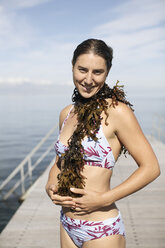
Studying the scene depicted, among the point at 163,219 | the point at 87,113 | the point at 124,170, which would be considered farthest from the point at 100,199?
the point at 124,170

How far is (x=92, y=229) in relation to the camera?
5.48 ft

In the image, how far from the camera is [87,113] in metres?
1.73

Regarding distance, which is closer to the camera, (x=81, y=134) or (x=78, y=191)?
(x=78, y=191)

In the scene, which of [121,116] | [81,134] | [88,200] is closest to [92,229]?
[88,200]

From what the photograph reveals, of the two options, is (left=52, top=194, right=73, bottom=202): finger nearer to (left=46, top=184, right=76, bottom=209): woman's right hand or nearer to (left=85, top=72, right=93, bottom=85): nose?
(left=46, top=184, right=76, bottom=209): woman's right hand

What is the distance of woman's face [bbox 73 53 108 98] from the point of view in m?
1.63

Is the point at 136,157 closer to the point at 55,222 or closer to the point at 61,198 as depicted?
the point at 61,198

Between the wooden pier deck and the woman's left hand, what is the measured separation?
271 centimetres

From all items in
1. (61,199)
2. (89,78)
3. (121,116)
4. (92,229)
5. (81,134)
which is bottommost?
(92,229)

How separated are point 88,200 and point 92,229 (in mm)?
253

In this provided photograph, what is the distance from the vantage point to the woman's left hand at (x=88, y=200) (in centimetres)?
154

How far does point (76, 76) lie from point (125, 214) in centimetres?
393

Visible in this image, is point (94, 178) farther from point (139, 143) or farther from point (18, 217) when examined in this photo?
point (18, 217)

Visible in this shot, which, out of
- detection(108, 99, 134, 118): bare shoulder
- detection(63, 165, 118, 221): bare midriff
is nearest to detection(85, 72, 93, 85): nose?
detection(108, 99, 134, 118): bare shoulder
